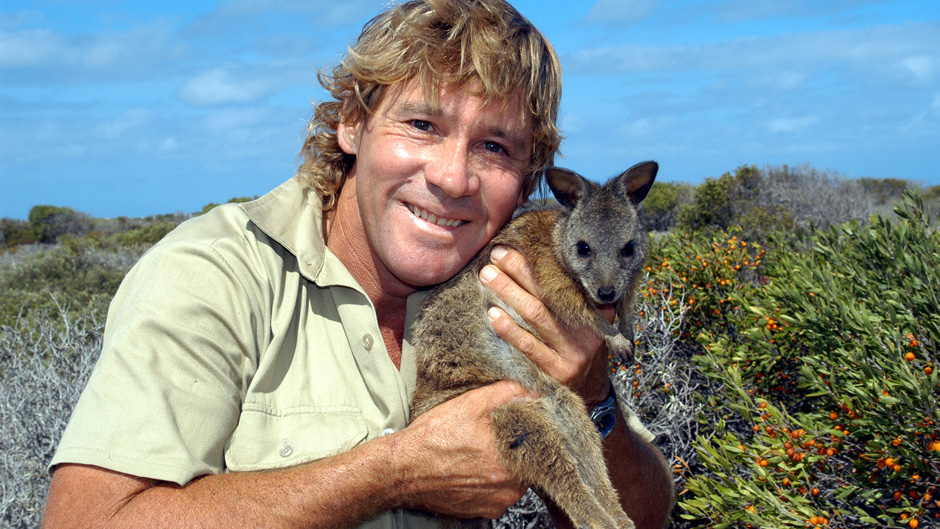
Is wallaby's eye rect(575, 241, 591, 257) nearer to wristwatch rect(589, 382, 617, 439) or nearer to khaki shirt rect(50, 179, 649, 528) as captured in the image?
wristwatch rect(589, 382, 617, 439)

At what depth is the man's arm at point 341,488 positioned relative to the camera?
214 cm

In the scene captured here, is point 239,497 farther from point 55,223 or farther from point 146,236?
point 55,223

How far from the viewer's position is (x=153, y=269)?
8.14 ft

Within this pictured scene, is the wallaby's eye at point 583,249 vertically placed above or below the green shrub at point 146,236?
above

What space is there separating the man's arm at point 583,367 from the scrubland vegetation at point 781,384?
34 centimetres

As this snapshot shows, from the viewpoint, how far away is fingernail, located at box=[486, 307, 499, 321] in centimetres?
341

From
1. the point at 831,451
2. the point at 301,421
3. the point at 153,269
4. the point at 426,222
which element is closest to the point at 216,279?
the point at 153,269

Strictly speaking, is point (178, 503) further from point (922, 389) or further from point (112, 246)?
point (112, 246)

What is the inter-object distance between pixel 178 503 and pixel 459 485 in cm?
114

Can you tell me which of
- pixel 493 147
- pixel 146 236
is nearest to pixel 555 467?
pixel 493 147

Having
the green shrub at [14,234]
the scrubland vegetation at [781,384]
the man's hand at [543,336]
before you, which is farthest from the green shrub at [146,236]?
the man's hand at [543,336]

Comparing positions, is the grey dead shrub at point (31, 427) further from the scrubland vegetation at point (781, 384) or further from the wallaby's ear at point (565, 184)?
the wallaby's ear at point (565, 184)

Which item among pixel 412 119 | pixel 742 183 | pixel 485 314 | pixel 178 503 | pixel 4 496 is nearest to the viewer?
pixel 178 503

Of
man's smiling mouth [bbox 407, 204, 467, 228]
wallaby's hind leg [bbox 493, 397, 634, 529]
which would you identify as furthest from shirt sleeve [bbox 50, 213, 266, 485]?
wallaby's hind leg [bbox 493, 397, 634, 529]
